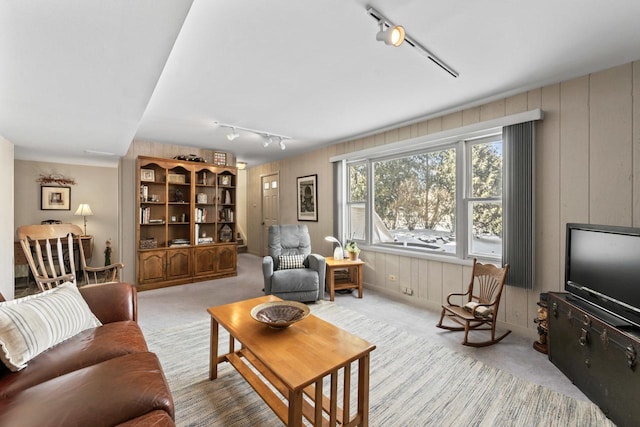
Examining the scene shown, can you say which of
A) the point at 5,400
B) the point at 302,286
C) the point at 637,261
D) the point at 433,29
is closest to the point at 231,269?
the point at 302,286

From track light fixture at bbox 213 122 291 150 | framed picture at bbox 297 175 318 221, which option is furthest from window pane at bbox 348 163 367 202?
track light fixture at bbox 213 122 291 150

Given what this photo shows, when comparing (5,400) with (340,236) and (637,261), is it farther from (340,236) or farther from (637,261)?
(340,236)

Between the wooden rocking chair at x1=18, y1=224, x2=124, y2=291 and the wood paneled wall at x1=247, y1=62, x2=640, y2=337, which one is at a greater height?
the wood paneled wall at x1=247, y1=62, x2=640, y2=337

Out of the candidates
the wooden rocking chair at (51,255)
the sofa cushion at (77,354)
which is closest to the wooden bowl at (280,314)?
the sofa cushion at (77,354)

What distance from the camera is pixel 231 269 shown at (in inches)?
204

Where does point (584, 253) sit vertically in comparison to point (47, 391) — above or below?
above

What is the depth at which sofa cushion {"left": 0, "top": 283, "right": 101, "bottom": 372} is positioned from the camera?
4.42 feet

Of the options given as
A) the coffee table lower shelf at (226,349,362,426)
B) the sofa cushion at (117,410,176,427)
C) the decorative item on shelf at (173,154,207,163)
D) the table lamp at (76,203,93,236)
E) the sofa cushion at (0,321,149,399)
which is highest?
the decorative item on shelf at (173,154,207,163)

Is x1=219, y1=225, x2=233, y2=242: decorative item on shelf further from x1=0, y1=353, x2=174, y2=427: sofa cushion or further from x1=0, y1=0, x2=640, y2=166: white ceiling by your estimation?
x1=0, y1=353, x2=174, y2=427: sofa cushion

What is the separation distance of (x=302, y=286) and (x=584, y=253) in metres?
2.75

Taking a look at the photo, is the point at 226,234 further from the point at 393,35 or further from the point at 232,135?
the point at 393,35

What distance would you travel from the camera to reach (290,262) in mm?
3824

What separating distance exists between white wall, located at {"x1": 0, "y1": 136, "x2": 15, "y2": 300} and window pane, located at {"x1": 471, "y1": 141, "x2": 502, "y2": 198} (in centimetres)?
538

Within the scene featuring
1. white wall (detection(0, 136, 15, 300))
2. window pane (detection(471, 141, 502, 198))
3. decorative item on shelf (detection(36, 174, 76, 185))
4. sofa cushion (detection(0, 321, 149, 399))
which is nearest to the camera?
sofa cushion (detection(0, 321, 149, 399))
